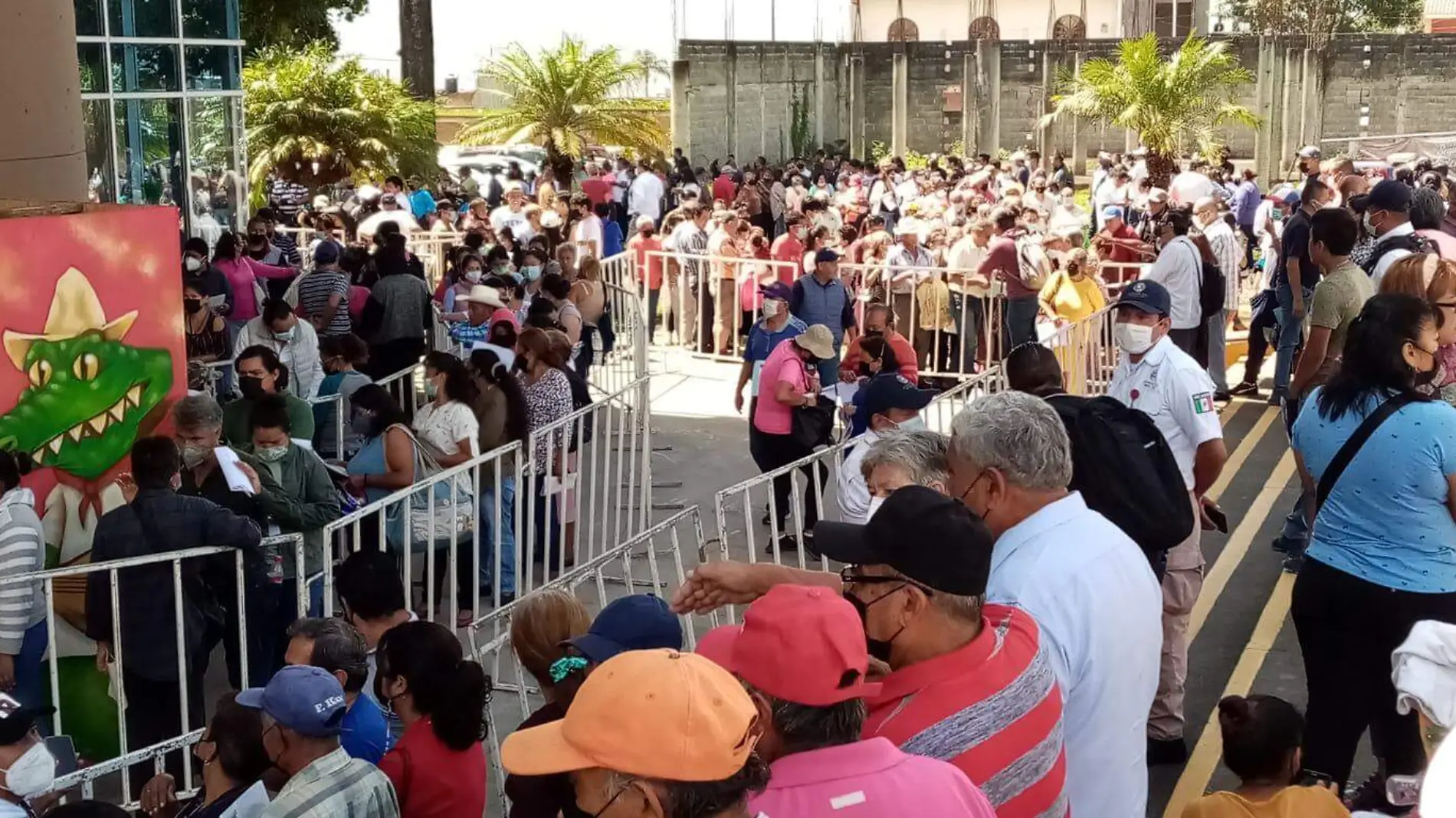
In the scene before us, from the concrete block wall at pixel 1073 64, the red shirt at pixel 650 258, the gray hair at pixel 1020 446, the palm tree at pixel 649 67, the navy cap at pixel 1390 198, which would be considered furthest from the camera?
the concrete block wall at pixel 1073 64

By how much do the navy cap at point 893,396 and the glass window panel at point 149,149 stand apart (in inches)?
440

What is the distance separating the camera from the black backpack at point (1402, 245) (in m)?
9.59

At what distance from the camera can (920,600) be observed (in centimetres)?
371

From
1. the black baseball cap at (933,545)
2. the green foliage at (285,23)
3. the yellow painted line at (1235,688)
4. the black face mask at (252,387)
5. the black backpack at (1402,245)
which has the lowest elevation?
the yellow painted line at (1235,688)

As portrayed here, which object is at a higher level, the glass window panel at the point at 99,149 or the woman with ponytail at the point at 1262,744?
the glass window panel at the point at 99,149

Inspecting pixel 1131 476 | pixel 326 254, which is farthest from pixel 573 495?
pixel 1131 476

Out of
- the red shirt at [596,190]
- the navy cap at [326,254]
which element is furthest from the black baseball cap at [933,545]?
the red shirt at [596,190]

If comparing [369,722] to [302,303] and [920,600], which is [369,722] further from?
[302,303]

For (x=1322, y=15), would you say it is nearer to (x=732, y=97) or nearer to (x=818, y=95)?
(x=818, y=95)

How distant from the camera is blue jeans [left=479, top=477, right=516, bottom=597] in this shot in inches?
373

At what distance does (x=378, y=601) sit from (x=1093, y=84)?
94.0 feet

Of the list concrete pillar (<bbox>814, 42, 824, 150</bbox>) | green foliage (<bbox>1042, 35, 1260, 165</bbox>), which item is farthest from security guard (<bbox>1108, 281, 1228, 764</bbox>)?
concrete pillar (<bbox>814, 42, 824, 150</bbox>)

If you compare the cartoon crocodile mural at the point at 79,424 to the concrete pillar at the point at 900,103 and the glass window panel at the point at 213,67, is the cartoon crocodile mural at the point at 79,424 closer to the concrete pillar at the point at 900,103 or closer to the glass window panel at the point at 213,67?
the glass window panel at the point at 213,67

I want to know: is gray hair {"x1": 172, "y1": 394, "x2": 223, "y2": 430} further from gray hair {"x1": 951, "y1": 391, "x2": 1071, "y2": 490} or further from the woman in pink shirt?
the woman in pink shirt
